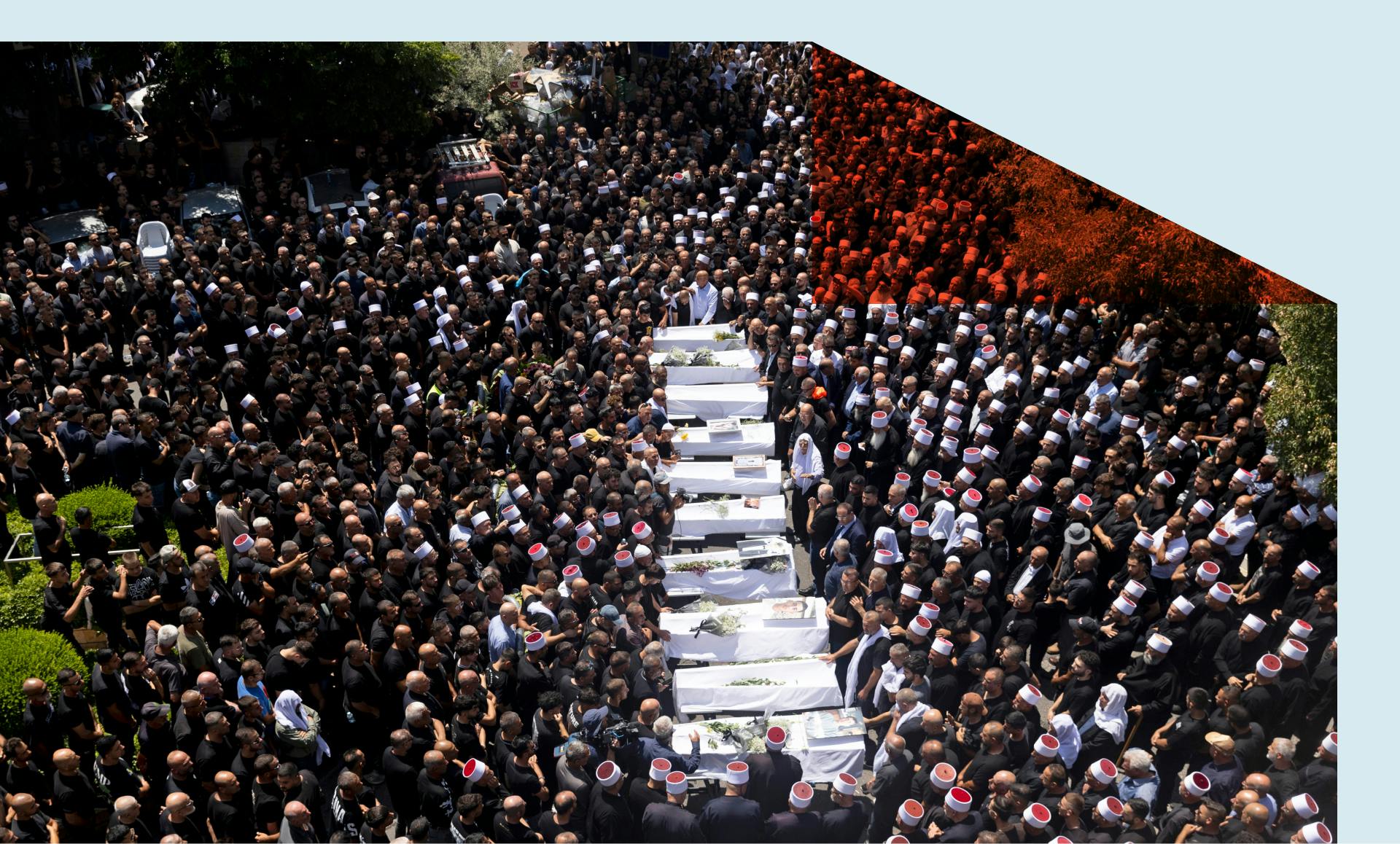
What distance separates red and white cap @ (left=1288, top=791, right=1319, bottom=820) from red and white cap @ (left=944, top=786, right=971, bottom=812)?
6.74ft

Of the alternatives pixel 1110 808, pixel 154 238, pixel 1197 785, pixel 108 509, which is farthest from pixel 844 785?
pixel 154 238

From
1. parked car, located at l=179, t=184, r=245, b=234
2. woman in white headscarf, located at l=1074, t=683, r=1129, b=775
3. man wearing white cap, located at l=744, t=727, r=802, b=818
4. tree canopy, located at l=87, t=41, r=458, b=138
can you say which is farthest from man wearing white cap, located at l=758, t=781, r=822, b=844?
tree canopy, located at l=87, t=41, r=458, b=138

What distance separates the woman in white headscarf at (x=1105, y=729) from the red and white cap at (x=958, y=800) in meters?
1.45

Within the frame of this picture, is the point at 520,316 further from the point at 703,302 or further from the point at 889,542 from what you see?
the point at 889,542

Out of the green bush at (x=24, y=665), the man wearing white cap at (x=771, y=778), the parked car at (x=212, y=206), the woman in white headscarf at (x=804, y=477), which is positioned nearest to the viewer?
the man wearing white cap at (x=771, y=778)

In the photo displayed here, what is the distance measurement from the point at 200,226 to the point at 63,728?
9625mm

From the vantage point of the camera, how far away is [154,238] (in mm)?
18641

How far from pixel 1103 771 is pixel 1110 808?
0.47 metres

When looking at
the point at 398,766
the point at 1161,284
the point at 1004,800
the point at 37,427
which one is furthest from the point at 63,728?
the point at 1161,284

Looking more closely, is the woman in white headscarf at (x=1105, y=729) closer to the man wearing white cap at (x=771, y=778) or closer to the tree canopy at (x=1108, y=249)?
the man wearing white cap at (x=771, y=778)

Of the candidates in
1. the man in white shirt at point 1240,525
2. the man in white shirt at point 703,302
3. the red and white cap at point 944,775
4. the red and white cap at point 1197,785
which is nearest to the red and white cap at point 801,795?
the red and white cap at point 944,775

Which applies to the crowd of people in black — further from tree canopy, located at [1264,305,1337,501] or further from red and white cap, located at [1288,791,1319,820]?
tree canopy, located at [1264,305,1337,501]

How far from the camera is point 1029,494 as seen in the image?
11.8 meters

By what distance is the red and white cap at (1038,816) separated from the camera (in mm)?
8297
